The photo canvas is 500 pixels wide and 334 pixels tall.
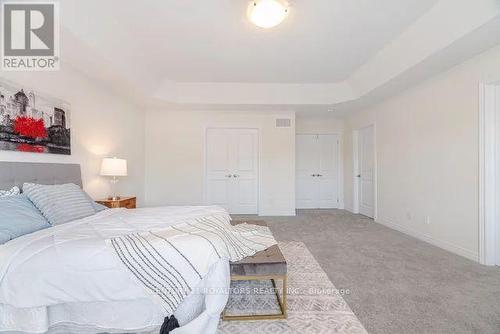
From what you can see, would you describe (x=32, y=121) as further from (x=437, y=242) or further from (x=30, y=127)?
(x=437, y=242)

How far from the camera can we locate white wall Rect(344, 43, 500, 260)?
2.90 meters

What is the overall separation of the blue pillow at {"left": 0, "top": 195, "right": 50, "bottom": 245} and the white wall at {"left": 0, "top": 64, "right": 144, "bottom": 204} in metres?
0.68

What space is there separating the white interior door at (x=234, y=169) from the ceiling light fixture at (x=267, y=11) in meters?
3.25

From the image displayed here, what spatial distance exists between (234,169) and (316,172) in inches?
90.3

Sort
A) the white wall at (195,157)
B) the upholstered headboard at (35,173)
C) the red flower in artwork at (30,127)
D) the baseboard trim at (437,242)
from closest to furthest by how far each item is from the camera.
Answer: the upholstered headboard at (35,173) → the red flower in artwork at (30,127) → the baseboard trim at (437,242) → the white wall at (195,157)

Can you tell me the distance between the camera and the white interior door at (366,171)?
17.1ft

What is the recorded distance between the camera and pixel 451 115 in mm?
3184

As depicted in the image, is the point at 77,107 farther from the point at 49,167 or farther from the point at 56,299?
the point at 56,299

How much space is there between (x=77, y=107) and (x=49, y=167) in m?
1.01

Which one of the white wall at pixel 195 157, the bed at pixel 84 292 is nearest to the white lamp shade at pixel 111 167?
the white wall at pixel 195 157

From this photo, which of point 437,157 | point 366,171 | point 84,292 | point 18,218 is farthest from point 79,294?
point 366,171

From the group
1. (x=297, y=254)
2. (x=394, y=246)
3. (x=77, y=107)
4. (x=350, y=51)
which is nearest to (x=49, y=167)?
(x=77, y=107)

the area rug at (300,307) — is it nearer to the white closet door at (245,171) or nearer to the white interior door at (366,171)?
the white closet door at (245,171)

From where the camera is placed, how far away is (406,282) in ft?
7.53
